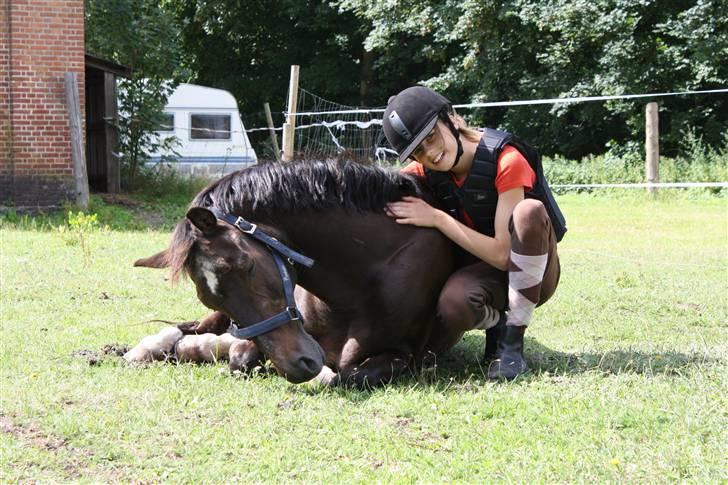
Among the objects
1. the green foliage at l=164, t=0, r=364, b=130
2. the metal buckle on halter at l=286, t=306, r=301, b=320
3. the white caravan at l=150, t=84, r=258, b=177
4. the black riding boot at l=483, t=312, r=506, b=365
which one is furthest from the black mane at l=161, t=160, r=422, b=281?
the green foliage at l=164, t=0, r=364, b=130

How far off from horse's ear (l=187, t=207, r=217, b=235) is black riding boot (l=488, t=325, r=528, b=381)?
61.6 inches

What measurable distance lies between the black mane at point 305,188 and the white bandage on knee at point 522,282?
2.21 ft

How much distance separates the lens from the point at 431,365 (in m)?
4.49

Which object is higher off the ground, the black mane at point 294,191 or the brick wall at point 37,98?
the brick wall at point 37,98

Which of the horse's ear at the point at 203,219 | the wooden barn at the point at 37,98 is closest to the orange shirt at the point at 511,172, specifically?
the horse's ear at the point at 203,219

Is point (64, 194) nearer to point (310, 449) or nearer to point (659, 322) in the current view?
point (659, 322)

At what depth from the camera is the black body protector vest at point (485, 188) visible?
13.7 ft

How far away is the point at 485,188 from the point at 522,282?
19.6 inches

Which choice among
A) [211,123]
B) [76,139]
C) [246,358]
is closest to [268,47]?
[211,123]

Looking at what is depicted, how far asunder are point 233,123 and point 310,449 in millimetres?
20746

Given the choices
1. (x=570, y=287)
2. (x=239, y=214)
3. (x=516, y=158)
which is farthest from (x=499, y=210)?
(x=570, y=287)

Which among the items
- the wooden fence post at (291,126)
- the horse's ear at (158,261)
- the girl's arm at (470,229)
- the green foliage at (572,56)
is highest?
the green foliage at (572,56)

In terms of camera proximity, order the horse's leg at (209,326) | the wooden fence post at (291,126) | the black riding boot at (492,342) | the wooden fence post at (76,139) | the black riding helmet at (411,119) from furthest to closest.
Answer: the wooden fence post at (76,139) < the wooden fence post at (291,126) < the horse's leg at (209,326) < the black riding boot at (492,342) < the black riding helmet at (411,119)

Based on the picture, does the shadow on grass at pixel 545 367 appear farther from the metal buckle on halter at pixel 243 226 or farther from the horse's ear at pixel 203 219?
the horse's ear at pixel 203 219
